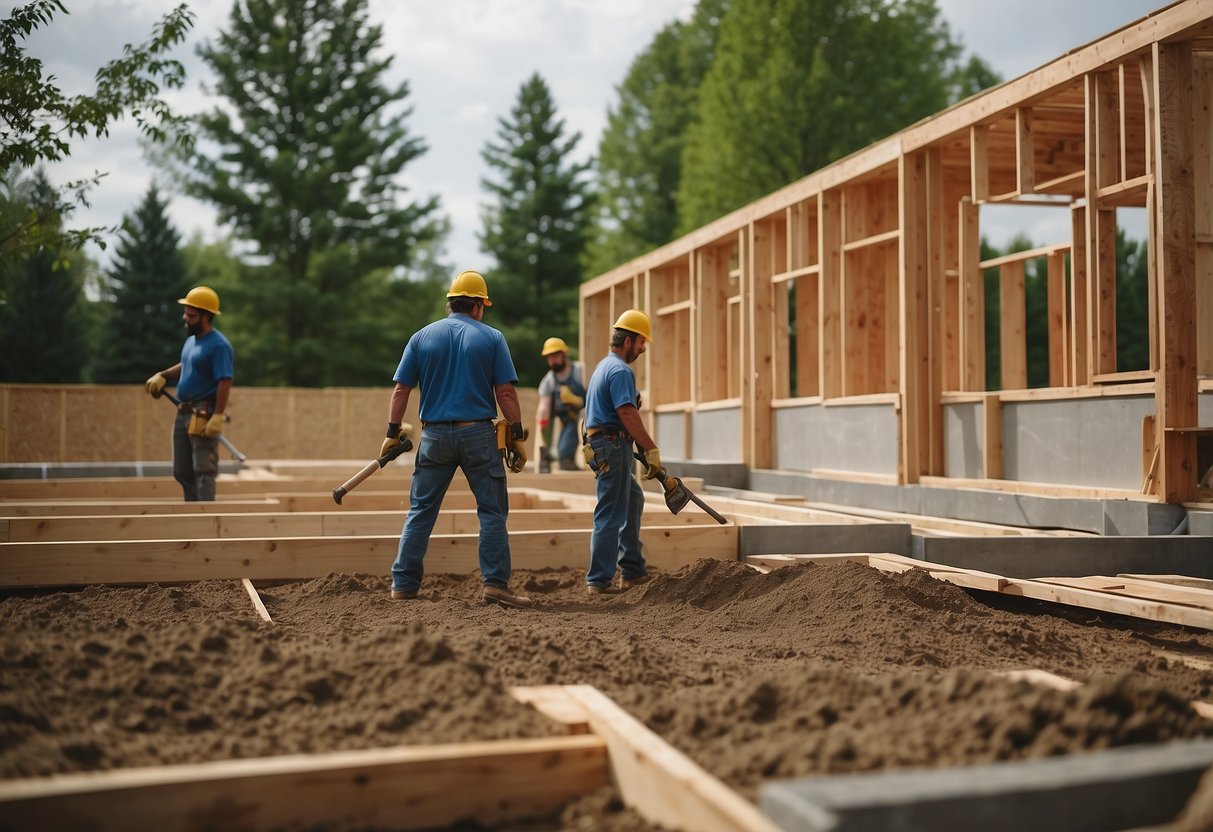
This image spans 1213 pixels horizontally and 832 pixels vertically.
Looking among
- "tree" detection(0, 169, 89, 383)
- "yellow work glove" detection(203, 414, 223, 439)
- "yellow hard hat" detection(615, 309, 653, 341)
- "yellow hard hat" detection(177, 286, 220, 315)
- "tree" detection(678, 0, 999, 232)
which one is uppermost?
"tree" detection(678, 0, 999, 232)

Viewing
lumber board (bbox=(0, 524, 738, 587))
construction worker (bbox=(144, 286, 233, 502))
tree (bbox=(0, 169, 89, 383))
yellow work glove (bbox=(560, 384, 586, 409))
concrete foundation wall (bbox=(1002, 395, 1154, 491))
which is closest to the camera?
lumber board (bbox=(0, 524, 738, 587))

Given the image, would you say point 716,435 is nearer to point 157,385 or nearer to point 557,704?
point 157,385

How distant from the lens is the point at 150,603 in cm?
565

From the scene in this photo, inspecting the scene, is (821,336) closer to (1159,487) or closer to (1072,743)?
(1159,487)

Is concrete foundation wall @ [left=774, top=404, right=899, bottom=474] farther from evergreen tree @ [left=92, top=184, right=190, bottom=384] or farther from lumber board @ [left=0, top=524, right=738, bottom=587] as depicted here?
evergreen tree @ [left=92, top=184, right=190, bottom=384]

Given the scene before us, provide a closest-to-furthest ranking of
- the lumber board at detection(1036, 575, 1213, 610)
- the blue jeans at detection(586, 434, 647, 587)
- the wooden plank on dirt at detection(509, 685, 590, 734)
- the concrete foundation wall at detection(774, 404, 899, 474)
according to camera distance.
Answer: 1. the wooden plank on dirt at detection(509, 685, 590, 734)
2. the lumber board at detection(1036, 575, 1213, 610)
3. the blue jeans at detection(586, 434, 647, 587)
4. the concrete foundation wall at detection(774, 404, 899, 474)

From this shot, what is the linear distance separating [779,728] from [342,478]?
10.5 m

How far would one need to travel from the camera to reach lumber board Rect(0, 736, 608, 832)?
8.27ft

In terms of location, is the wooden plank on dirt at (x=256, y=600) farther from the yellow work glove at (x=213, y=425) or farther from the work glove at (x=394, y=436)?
the yellow work glove at (x=213, y=425)

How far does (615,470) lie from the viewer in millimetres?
6859

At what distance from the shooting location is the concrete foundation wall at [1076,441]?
7910 millimetres

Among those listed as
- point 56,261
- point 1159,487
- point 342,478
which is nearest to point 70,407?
point 342,478

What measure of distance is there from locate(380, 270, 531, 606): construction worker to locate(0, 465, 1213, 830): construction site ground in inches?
22.0

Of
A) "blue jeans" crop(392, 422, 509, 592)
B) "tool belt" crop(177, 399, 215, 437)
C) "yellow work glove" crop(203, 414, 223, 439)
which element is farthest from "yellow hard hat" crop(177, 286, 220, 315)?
"blue jeans" crop(392, 422, 509, 592)
